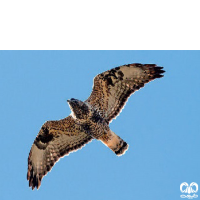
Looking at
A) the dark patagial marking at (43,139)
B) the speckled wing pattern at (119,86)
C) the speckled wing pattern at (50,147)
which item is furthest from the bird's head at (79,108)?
the dark patagial marking at (43,139)

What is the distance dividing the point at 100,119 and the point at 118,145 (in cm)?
95

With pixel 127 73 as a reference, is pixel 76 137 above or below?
below

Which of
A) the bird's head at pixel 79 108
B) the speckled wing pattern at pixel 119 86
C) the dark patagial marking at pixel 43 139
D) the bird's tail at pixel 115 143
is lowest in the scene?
the bird's tail at pixel 115 143

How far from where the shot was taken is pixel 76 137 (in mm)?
15711

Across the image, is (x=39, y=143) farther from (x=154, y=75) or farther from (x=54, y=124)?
(x=154, y=75)

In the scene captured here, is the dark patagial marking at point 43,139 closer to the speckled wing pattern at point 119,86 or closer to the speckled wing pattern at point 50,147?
the speckled wing pattern at point 50,147

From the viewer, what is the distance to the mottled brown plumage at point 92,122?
15008 millimetres

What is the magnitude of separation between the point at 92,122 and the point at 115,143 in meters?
0.93

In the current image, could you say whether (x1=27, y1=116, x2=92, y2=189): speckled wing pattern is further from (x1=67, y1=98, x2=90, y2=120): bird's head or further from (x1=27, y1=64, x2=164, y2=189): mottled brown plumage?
(x1=67, y1=98, x2=90, y2=120): bird's head

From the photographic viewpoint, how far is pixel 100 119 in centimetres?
1503

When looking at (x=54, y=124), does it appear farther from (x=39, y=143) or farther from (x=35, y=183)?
(x=35, y=183)
